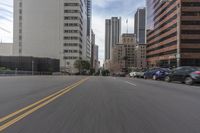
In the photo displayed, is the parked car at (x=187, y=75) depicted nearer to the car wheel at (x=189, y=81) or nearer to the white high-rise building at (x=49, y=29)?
the car wheel at (x=189, y=81)

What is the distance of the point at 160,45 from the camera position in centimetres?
10362

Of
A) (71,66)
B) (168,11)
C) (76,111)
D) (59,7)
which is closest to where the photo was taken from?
(76,111)

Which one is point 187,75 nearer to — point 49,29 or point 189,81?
point 189,81

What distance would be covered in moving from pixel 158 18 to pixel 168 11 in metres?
14.0

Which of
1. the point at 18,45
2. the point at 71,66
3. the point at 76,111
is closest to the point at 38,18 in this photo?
the point at 18,45

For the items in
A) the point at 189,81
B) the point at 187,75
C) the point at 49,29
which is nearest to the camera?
the point at 189,81

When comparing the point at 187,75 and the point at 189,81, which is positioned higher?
the point at 187,75

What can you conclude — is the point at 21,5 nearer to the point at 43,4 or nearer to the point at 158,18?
the point at 43,4

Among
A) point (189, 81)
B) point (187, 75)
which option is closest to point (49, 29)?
point (187, 75)

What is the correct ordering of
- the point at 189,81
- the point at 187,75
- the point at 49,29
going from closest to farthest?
1. the point at 189,81
2. the point at 187,75
3. the point at 49,29

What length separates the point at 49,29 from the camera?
124625mm

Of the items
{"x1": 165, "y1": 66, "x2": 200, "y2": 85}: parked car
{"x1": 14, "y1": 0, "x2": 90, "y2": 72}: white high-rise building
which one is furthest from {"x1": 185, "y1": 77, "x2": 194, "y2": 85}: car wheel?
{"x1": 14, "y1": 0, "x2": 90, "y2": 72}: white high-rise building

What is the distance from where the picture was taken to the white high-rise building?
11931 centimetres

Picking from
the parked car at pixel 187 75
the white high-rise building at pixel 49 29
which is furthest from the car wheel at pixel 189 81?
the white high-rise building at pixel 49 29
